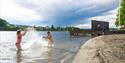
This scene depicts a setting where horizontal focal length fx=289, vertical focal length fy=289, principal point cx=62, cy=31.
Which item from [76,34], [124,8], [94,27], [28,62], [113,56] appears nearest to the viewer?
[113,56]

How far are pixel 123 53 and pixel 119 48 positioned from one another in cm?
108

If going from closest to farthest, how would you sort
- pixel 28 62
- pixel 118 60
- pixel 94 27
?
pixel 118 60 → pixel 28 62 → pixel 94 27

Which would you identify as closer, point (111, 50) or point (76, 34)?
point (111, 50)

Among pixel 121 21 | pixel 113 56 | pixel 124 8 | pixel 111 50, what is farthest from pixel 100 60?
pixel 121 21

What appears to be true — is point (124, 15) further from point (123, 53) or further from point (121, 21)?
point (123, 53)

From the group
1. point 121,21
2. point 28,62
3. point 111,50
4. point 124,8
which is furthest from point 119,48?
point 121,21

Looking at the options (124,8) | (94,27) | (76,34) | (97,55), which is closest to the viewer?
(97,55)

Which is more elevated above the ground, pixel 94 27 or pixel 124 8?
pixel 124 8

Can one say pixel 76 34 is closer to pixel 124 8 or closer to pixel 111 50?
pixel 124 8

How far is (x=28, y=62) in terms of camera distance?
1944cm

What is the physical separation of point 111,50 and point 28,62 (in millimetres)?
9444

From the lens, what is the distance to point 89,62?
10180mm

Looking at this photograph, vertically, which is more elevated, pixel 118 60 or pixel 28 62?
pixel 118 60

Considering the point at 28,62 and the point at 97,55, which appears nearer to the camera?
the point at 97,55
